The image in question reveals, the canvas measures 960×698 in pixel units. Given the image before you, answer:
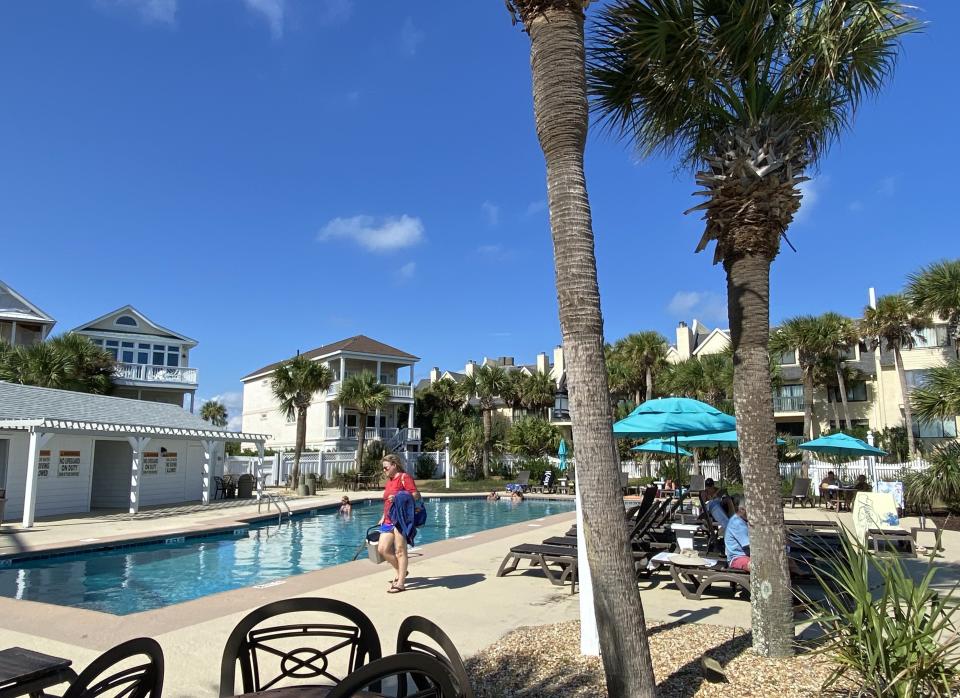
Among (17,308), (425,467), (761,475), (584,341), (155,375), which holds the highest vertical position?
(17,308)

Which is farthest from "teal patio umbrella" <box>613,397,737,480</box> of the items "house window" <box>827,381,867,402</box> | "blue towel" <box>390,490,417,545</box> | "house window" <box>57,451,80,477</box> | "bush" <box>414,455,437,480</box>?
"house window" <box>827,381,867,402</box>

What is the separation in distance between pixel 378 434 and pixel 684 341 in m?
24.7

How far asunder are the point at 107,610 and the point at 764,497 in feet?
27.9

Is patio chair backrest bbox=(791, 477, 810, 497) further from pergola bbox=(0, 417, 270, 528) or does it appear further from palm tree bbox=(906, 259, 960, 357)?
pergola bbox=(0, 417, 270, 528)

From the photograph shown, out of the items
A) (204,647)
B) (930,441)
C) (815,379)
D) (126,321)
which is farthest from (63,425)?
(930,441)

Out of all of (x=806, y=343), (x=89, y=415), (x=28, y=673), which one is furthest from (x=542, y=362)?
(x=28, y=673)

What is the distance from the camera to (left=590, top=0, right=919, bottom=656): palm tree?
16.1 feet

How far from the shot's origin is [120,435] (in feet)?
61.8

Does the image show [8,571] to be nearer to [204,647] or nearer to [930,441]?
[204,647]

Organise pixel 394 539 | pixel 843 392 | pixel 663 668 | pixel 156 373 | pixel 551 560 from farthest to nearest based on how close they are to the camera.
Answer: pixel 156 373, pixel 843 392, pixel 551 560, pixel 394 539, pixel 663 668

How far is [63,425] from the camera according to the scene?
1658 cm

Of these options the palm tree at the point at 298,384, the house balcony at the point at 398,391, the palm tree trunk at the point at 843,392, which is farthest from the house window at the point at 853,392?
the palm tree at the point at 298,384

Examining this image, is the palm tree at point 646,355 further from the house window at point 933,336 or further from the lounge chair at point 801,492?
the lounge chair at point 801,492

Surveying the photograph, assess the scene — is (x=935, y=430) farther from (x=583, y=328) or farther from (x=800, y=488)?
(x=583, y=328)
